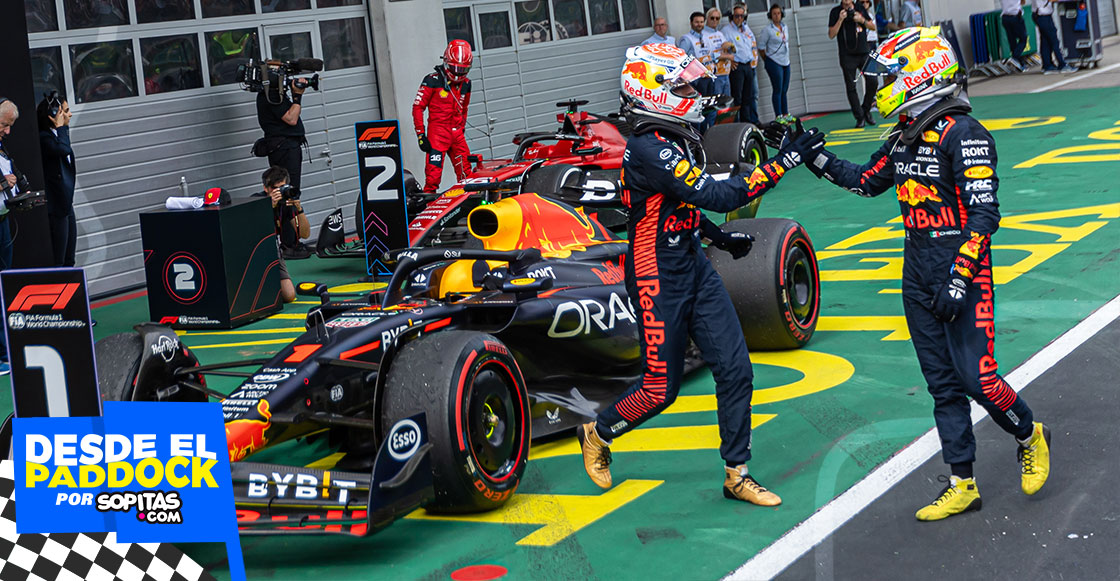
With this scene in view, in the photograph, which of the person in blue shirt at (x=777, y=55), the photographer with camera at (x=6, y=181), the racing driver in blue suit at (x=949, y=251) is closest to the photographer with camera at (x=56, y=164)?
the photographer with camera at (x=6, y=181)

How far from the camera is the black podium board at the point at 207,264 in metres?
10.7

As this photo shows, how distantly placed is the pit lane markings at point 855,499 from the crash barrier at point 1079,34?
19189 mm

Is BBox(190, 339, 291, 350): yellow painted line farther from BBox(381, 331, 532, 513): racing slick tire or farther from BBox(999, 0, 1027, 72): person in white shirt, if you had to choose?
BBox(999, 0, 1027, 72): person in white shirt

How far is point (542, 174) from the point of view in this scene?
36.2 ft

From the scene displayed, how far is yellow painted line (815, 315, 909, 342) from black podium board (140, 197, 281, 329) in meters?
5.04

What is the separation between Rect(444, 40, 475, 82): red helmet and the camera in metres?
14.4

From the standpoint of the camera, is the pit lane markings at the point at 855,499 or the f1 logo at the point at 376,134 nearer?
the pit lane markings at the point at 855,499

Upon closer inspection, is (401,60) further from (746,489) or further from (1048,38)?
(1048,38)

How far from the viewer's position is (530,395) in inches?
268

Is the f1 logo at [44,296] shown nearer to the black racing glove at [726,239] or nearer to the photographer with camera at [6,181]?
the black racing glove at [726,239]

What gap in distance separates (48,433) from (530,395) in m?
2.88

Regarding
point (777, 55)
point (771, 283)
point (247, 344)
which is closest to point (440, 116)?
point (247, 344)

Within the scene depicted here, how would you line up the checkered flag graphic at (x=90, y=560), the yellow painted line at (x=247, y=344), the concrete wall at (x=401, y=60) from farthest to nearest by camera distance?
the concrete wall at (x=401, y=60) → the yellow painted line at (x=247, y=344) → the checkered flag graphic at (x=90, y=560)

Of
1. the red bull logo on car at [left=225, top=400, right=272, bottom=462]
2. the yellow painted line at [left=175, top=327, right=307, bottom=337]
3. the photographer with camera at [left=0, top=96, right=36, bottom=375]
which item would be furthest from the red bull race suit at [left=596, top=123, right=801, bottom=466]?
the photographer with camera at [left=0, top=96, right=36, bottom=375]
